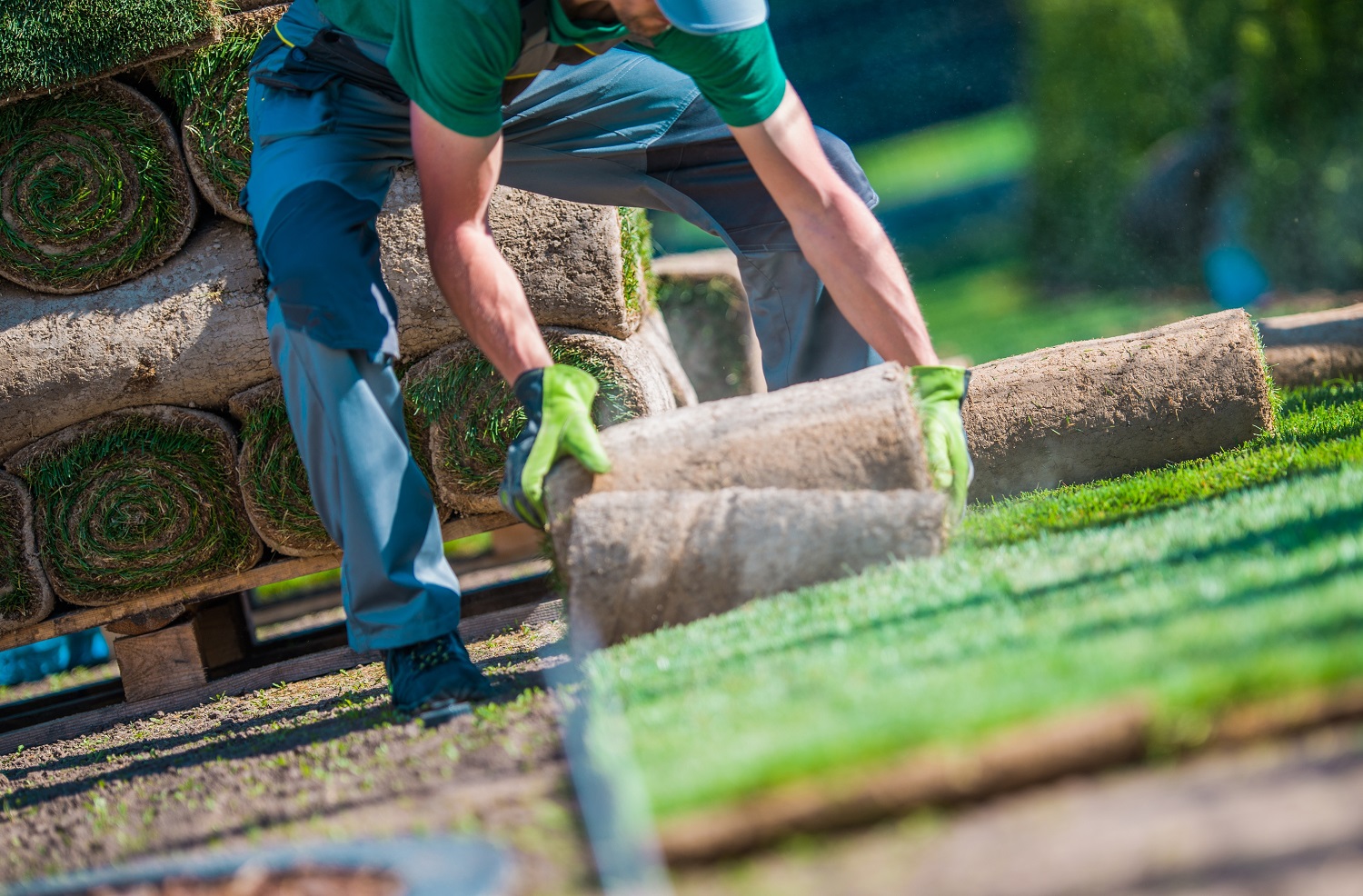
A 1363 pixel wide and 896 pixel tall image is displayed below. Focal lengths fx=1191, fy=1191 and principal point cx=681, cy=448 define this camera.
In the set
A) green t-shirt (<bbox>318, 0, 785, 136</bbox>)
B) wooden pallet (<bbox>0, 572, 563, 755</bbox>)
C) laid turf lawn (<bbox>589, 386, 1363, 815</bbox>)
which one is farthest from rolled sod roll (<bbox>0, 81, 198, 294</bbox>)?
laid turf lawn (<bbox>589, 386, 1363, 815</bbox>)

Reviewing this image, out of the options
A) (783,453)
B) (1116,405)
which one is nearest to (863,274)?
(783,453)

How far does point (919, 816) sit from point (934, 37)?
1283cm

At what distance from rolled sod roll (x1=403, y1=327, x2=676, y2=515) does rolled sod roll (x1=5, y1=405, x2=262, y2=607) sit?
1.81 feet

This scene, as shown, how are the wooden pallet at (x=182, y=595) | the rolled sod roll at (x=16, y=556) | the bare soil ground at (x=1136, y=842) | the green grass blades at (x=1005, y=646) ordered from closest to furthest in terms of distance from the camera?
the bare soil ground at (x=1136, y=842), the green grass blades at (x=1005, y=646), the rolled sod roll at (x=16, y=556), the wooden pallet at (x=182, y=595)

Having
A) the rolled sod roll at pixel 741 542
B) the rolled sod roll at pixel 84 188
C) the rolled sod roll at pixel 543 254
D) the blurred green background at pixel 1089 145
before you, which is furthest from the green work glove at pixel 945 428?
the blurred green background at pixel 1089 145

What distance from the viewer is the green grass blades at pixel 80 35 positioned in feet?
9.39

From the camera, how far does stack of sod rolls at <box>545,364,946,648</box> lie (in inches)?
80.2

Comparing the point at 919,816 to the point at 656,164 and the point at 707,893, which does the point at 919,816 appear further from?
the point at 656,164

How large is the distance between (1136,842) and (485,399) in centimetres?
242

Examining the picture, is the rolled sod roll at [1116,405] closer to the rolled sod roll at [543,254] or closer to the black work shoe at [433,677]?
the rolled sod roll at [543,254]

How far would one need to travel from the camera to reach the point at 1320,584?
1.39 meters

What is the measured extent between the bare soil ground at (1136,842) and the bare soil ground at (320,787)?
254 mm

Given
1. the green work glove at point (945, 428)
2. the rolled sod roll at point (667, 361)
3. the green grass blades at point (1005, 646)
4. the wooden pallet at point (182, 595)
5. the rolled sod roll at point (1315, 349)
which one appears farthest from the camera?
the rolled sod roll at point (1315, 349)

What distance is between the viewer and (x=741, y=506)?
2.05 m
